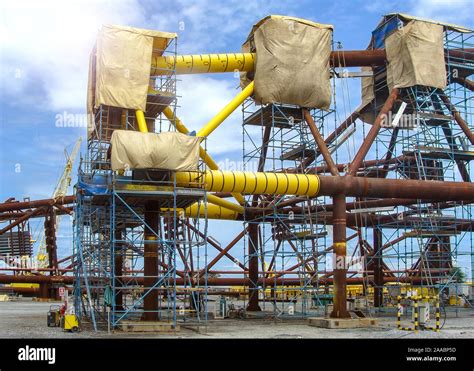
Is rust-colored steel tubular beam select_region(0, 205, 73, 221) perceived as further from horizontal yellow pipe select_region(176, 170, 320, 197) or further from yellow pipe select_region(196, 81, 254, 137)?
horizontal yellow pipe select_region(176, 170, 320, 197)

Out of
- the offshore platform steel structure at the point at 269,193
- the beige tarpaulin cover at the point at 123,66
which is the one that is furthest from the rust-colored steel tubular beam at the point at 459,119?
the beige tarpaulin cover at the point at 123,66

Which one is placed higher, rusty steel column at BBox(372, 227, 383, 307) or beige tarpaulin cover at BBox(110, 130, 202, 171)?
beige tarpaulin cover at BBox(110, 130, 202, 171)

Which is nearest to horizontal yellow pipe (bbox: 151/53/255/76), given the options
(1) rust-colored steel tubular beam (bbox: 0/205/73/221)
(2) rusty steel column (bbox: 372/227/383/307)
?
(2) rusty steel column (bbox: 372/227/383/307)

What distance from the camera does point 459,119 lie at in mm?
39500

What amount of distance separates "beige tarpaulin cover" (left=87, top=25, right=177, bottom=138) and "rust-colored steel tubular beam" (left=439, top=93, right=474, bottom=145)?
63.2 feet

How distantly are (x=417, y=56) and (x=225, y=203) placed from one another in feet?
47.0

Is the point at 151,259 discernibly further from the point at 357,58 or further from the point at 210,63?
the point at 357,58

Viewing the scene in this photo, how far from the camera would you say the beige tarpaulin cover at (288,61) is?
35938 millimetres

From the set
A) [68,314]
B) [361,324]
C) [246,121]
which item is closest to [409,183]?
[361,324]

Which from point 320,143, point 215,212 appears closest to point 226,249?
point 215,212

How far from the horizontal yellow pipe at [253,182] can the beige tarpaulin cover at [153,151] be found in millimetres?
1154

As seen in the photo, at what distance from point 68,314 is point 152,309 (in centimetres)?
380

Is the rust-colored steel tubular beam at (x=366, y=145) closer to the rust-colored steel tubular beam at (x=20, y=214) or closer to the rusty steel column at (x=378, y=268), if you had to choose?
the rusty steel column at (x=378, y=268)

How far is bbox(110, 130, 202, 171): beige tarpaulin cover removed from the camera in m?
27.9
